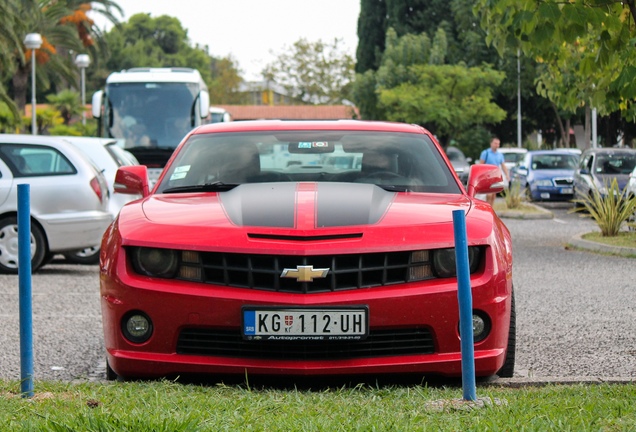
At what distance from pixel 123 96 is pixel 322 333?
23.4 meters

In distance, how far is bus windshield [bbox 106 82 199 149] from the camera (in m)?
27.5

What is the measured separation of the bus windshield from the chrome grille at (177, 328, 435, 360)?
2215 cm

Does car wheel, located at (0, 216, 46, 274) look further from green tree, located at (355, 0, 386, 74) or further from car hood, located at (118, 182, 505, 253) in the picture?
green tree, located at (355, 0, 386, 74)

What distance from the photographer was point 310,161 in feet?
23.9

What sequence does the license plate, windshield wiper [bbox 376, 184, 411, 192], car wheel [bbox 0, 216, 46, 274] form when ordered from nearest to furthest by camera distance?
the license plate
windshield wiper [bbox 376, 184, 411, 192]
car wheel [bbox 0, 216, 46, 274]

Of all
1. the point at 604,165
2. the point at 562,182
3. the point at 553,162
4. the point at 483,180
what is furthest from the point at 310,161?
the point at 553,162

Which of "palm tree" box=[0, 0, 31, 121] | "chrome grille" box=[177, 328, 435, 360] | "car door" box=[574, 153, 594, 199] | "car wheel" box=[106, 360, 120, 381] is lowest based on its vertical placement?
"car door" box=[574, 153, 594, 199]

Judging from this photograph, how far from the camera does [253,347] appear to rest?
557 cm

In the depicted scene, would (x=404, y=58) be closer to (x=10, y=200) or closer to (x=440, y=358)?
(x=10, y=200)

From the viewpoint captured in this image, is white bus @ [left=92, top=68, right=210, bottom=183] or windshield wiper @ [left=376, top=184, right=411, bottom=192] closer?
windshield wiper @ [left=376, top=184, right=411, bottom=192]

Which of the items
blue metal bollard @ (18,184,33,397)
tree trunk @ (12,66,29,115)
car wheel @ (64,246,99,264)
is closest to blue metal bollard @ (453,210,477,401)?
blue metal bollard @ (18,184,33,397)

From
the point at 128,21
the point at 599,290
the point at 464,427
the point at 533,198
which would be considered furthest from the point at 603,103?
the point at 128,21

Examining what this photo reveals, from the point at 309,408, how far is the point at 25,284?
4.44 feet

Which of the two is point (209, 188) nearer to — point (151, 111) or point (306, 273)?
point (306, 273)
